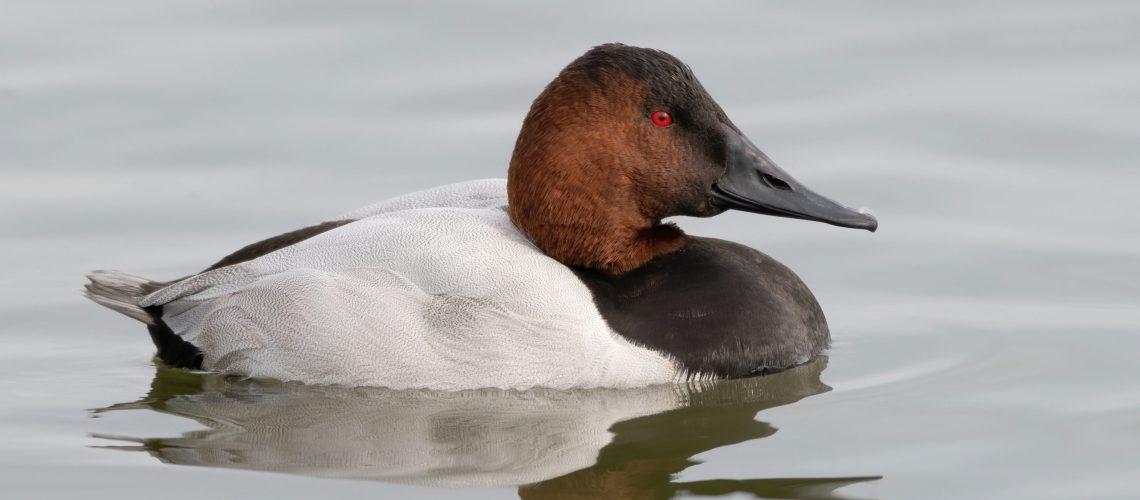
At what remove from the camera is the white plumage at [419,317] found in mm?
6965

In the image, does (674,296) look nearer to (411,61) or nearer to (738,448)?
(738,448)

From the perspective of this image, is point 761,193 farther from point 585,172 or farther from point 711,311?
point 585,172

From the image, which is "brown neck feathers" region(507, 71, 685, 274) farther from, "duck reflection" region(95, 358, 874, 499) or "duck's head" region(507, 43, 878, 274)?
"duck reflection" region(95, 358, 874, 499)

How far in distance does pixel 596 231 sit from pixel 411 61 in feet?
12.6

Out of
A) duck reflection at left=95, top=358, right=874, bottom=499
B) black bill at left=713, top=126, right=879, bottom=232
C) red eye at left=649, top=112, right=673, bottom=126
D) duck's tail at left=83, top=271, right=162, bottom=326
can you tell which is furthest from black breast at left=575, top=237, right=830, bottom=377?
duck's tail at left=83, top=271, right=162, bottom=326

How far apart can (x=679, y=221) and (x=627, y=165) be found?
7.26 feet

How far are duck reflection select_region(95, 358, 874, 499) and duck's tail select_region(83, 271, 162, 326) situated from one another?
296 mm

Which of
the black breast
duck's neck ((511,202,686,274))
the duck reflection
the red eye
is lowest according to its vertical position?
the duck reflection

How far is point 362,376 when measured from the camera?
709cm

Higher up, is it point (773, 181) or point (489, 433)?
point (773, 181)

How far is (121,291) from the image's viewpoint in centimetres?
761

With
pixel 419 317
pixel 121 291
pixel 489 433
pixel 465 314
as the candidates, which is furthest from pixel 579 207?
pixel 121 291

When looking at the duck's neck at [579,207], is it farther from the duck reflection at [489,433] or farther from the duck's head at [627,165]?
the duck reflection at [489,433]

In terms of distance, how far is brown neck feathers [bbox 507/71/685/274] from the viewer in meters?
7.11
